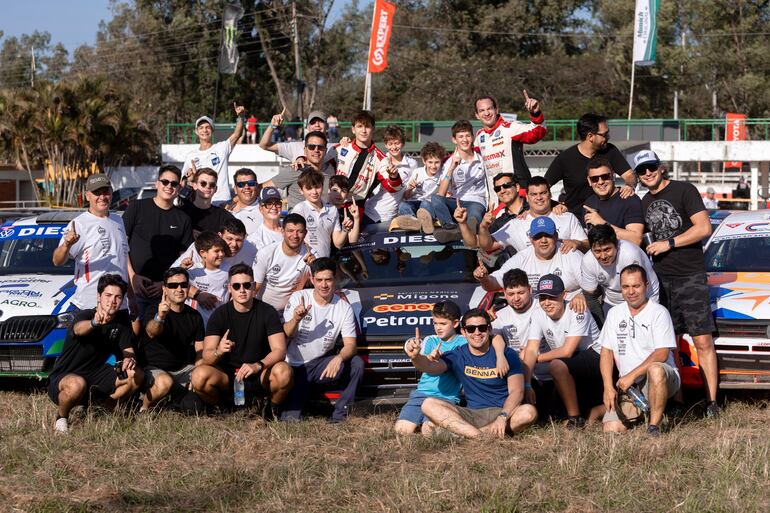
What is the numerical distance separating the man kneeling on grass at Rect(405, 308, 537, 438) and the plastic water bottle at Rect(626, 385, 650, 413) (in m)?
0.72

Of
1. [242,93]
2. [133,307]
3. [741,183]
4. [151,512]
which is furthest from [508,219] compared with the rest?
[242,93]

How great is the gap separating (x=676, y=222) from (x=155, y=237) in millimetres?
4155

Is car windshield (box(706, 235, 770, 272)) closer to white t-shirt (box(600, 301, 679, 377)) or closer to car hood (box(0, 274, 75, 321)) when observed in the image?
white t-shirt (box(600, 301, 679, 377))

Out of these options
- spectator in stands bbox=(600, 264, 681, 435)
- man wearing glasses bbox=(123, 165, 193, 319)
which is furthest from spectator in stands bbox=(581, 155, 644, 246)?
man wearing glasses bbox=(123, 165, 193, 319)

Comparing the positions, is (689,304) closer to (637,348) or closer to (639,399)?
(637,348)

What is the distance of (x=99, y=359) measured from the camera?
7496 millimetres

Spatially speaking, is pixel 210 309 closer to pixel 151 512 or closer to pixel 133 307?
pixel 133 307

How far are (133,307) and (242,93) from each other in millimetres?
44154

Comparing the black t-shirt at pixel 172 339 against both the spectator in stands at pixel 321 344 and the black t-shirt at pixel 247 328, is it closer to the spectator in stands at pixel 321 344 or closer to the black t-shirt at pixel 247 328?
the black t-shirt at pixel 247 328

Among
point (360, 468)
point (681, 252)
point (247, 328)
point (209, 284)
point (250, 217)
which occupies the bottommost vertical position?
point (360, 468)

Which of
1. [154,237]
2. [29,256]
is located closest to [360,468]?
[154,237]

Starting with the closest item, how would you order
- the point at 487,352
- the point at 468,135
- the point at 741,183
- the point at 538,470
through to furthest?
the point at 538,470 < the point at 487,352 < the point at 468,135 < the point at 741,183

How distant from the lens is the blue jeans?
362 inches

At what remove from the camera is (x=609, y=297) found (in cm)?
773
